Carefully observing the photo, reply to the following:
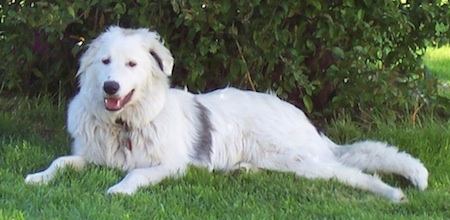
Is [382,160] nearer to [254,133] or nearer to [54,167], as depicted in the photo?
[254,133]

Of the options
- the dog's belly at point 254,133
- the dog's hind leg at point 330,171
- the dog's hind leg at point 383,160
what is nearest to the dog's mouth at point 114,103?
the dog's belly at point 254,133

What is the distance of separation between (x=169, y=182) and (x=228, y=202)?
1.85 ft

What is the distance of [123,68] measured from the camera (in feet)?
18.0

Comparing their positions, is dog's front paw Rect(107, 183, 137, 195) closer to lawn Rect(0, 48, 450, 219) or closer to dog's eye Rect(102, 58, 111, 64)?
lawn Rect(0, 48, 450, 219)

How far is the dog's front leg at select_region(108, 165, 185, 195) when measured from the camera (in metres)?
5.21

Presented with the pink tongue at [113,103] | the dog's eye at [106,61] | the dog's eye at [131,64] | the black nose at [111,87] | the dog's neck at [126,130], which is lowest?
the dog's neck at [126,130]

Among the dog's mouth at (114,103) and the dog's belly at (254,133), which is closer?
the dog's mouth at (114,103)

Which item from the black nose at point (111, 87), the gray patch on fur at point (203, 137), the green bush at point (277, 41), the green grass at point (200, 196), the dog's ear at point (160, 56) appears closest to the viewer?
the green grass at point (200, 196)

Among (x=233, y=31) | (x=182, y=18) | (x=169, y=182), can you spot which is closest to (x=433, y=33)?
(x=233, y=31)

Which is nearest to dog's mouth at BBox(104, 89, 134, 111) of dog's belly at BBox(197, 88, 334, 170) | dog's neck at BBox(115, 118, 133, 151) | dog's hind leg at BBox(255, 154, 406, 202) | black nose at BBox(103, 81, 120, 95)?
black nose at BBox(103, 81, 120, 95)

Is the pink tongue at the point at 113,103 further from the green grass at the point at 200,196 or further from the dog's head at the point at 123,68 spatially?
the green grass at the point at 200,196

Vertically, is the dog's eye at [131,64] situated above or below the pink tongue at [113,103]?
above

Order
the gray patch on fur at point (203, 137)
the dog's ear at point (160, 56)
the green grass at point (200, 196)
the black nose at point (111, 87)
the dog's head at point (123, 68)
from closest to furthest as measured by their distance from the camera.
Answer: the green grass at point (200, 196), the black nose at point (111, 87), the dog's head at point (123, 68), the dog's ear at point (160, 56), the gray patch on fur at point (203, 137)

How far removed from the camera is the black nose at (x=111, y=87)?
5.33 meters
